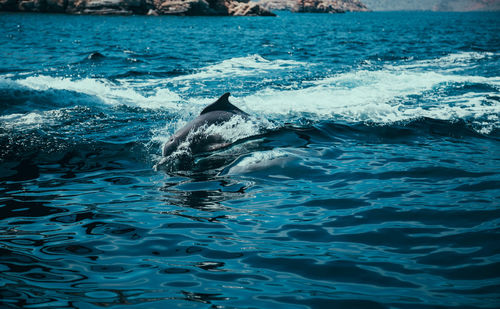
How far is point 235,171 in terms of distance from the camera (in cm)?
723

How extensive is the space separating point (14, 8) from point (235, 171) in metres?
87.4

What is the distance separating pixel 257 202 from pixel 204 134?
276 centimetres

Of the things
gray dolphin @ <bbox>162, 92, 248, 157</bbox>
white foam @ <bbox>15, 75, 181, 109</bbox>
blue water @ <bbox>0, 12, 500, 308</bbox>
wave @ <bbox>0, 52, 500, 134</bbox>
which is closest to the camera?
blue water @ <bbox>0, 12, 500, 308</bbox>

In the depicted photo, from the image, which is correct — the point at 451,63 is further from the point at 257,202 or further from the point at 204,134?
the point at 257,202

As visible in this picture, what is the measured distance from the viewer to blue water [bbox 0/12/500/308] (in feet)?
12.6

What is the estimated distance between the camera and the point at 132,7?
8250 cm

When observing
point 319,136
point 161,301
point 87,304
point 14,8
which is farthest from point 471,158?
point 14,8

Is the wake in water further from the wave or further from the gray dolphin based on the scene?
the gray dolphin

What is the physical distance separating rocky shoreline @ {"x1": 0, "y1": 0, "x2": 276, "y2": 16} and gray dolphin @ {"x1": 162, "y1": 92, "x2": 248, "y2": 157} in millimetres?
79762

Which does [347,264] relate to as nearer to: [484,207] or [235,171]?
[484,207]

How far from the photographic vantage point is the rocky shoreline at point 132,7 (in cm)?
7725

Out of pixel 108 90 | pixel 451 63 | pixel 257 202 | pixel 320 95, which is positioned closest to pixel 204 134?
pixel 257 202

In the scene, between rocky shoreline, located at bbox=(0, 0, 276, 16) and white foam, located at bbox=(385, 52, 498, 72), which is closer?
white foam, located at bbox=(385, 52, 498, 72)

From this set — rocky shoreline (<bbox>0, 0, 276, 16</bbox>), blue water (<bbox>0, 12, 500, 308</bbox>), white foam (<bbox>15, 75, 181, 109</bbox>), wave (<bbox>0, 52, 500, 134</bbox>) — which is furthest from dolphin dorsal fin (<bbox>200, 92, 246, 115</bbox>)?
rocky shoreline (<bbox>0, 0, 276, 16</bbox>)
